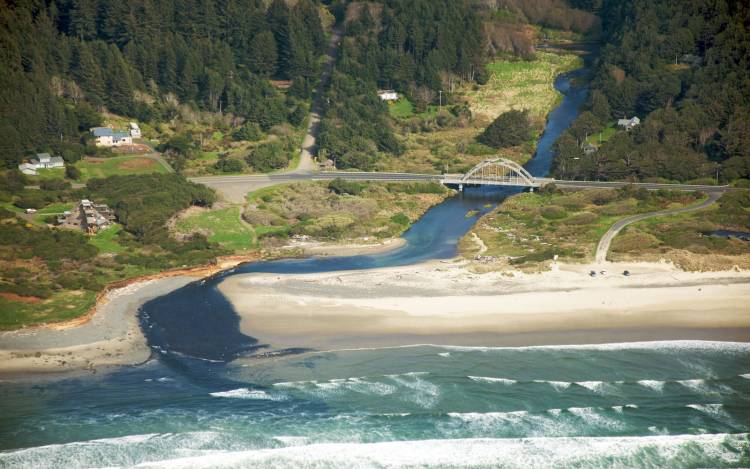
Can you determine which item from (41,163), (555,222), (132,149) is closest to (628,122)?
(555,222)

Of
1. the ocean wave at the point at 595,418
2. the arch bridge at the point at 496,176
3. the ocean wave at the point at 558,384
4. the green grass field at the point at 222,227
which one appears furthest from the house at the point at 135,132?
the ocean wave at the point at 595,418

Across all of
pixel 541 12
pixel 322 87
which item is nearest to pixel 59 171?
pixel 322 87

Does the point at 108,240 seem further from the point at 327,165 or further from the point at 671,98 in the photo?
the point at 671,98

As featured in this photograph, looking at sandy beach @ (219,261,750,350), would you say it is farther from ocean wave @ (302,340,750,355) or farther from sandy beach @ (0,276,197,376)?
sandy beach @ (0,276,197,376)

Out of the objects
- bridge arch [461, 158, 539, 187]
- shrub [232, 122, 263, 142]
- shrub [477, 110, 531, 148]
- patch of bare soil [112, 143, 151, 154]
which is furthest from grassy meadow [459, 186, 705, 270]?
patch of bare soil [112, 143, 151, 154]

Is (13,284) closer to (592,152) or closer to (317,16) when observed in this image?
(592,152)

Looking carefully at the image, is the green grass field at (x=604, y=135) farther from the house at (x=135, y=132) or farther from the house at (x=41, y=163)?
the house at (x=41, y=163)
